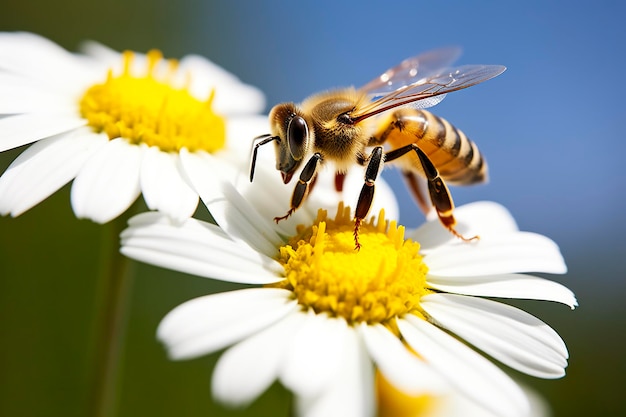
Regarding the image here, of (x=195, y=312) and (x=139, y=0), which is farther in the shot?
(x=139, y=0)

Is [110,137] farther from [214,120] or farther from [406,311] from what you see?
[406,311]

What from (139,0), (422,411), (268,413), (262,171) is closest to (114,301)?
(262,171)

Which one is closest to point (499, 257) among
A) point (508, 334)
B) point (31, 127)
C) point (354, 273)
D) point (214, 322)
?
point (508, 334)

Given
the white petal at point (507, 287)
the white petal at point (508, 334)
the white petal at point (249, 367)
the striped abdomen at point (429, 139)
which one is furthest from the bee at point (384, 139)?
the white petal at point (249, 367)

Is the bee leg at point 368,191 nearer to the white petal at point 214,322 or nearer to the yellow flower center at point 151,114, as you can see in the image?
the white petal at point 214,322

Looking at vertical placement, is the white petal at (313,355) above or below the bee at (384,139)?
below
